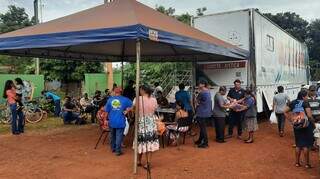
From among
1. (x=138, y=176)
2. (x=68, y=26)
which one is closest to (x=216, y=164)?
(x=138, y=176)

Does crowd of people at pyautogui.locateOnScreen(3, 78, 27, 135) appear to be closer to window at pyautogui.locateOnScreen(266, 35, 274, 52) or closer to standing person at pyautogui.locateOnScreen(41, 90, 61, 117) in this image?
standing person at pyautogui.locateOnScreen(41, 90, 61, 117)

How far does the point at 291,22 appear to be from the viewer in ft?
194

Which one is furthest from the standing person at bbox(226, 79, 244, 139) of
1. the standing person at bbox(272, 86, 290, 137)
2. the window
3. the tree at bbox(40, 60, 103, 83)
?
the tree at bbox(40, 60, 103, 83)

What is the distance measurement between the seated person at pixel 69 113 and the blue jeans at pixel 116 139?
6.15 m

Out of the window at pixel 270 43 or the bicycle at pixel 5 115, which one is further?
the bicycle at pixel 5 115

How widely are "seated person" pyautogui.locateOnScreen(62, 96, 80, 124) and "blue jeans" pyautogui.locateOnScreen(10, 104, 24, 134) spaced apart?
2.63 metres

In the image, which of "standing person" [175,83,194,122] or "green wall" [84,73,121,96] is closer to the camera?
"standing person" [175,83,194,122]

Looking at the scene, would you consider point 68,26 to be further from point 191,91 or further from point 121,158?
point 191,91

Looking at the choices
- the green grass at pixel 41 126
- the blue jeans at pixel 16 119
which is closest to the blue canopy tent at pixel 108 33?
the blue jeans at pixel 16 119

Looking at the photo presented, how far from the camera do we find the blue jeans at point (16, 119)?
485 inches

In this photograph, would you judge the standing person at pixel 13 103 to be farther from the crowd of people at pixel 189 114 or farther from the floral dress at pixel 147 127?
the floral dress at pixel 147 127

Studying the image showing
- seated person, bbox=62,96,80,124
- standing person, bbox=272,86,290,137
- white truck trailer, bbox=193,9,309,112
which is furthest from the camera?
seated person, bbox=62,96,80,124

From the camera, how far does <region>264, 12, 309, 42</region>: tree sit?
59.3 meters

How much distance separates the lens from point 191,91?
14.4 metres
